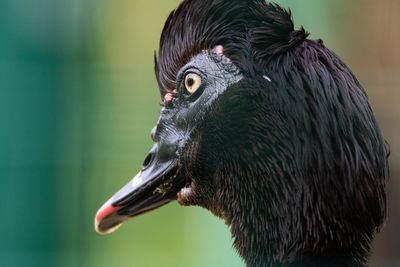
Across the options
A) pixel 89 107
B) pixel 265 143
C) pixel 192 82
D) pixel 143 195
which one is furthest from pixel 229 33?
pixel 89 107

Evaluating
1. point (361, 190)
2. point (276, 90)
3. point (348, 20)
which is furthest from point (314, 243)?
point (348, 20)

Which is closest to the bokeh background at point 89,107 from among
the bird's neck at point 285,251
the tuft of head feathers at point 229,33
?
the tuft of head feathers at point 229,33

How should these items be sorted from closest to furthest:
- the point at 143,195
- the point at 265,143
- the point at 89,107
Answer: the point at 265,143
the point at 143,195
the point at 89,107

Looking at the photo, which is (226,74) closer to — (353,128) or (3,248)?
(353,128)

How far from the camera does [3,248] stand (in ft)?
8.46

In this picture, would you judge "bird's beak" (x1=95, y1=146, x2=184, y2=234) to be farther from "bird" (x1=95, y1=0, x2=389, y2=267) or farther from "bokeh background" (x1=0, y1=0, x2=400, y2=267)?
"bokeh background" (x1=0, y1=0, x2=400, y2=267)

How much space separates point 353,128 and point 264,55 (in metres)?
0.22

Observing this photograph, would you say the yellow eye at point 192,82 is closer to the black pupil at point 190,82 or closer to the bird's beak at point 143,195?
the black pupil at point 190,82

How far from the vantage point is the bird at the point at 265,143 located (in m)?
1.93

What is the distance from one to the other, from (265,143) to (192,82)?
0.66 ft

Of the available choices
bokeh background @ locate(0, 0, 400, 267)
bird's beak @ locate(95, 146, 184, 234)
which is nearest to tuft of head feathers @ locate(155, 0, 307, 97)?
bird's beak @ locate(95, 146, 184, 234)

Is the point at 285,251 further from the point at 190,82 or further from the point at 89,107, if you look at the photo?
the point at 89,107

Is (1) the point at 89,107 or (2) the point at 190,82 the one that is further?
(1) the point at 89,107

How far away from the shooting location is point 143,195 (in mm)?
2104
